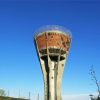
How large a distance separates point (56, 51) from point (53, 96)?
9.62m

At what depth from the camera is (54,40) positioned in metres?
55.8

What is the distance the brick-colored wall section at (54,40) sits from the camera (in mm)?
55562

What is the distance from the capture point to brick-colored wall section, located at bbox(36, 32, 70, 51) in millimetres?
55562

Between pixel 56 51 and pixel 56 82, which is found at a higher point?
pixel 56 51

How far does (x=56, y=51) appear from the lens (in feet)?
182

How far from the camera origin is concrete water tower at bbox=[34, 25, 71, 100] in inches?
2125

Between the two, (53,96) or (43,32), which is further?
(43,32)

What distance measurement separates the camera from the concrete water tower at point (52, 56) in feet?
177

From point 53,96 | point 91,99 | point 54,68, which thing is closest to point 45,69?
point 54,68

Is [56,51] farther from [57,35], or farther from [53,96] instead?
[53,96]

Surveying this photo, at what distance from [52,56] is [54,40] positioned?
3.51m

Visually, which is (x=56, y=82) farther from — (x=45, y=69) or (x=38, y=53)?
(x=38, y=53)

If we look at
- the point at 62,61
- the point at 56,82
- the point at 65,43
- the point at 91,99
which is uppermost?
the point at 65,43

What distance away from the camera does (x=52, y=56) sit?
183 feet
